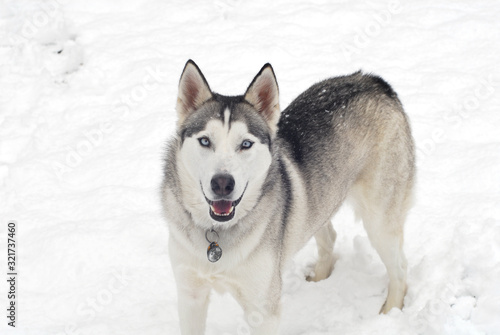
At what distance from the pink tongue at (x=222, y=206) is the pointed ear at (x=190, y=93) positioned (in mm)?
686

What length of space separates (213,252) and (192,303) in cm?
52

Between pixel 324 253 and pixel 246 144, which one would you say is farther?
pixel 324 253

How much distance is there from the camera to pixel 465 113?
6270 millimetres

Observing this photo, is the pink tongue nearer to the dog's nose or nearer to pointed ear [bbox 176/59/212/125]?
the dog's nose

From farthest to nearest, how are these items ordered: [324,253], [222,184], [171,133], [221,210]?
[171,133]
[324,253]
[221,210]
[222,184]

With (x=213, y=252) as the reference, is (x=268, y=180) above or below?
above

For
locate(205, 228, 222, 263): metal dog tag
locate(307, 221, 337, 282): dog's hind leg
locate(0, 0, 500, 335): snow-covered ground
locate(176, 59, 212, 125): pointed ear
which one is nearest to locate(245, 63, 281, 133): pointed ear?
locate(176, 59, 212, 125): pointed ear

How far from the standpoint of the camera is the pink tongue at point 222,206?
9.60 ft

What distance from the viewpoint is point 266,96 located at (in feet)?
10.9

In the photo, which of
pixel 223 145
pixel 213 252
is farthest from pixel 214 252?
pixel 223 145

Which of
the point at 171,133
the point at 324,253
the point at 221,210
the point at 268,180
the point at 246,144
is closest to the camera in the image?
the point at 221,210

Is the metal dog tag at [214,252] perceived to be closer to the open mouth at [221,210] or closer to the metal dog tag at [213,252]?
the metal dog tag at [213,252]

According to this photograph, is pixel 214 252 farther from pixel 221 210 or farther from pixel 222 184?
pixel 222 184

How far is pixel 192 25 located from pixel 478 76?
4.49 m
